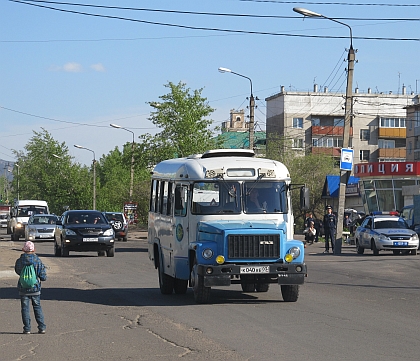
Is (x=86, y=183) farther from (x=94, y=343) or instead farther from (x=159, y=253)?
(x=94, y=343)

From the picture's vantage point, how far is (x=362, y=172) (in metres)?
70.1

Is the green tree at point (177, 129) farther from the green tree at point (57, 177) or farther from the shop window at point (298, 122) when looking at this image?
the shop window at point (298, 122)

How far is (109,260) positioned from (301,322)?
18.6 m

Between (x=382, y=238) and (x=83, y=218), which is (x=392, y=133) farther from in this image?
(x=83, y=218)

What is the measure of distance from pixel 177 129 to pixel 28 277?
45.9 metres

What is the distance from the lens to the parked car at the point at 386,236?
3294 centimetres

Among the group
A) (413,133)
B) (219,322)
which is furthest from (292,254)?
(413,133)

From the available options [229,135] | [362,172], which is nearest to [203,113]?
[362,172]

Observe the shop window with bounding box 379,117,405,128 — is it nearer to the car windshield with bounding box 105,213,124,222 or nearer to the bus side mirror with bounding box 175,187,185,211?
the car windshield with bounding box 105,213,124,222

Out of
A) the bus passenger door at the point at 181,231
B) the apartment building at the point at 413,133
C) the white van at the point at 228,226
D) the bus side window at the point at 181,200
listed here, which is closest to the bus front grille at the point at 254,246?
the white van at the point at 228,226

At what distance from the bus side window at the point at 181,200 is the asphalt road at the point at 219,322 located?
1.63m

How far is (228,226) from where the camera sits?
1490cm

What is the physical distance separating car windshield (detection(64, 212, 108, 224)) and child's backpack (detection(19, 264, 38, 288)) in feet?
71.3

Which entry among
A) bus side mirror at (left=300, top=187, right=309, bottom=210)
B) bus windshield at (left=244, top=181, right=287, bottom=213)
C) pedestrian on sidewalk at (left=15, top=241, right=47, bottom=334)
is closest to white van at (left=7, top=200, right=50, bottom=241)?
bus side mirror at (left=300, top=187, right=309, bottom=210)
